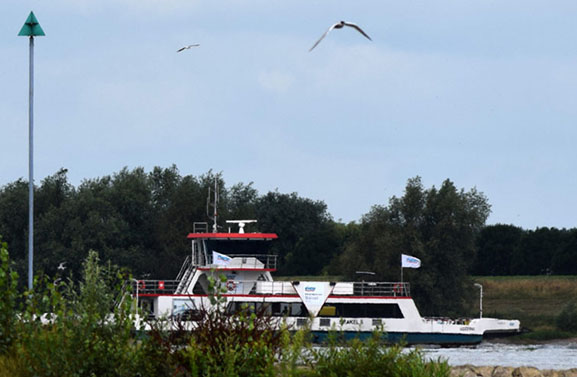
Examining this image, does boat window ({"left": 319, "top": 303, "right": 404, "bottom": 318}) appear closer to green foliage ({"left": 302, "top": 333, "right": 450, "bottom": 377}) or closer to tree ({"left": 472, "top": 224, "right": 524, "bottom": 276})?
green foliage ({"left": 302, "top": 333, "right": 450, "bottom": 377})

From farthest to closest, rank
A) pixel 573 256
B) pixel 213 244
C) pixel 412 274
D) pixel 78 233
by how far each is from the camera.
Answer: pixel 573 256
pixel 78 233
pixel 412 274
pixel 213 244

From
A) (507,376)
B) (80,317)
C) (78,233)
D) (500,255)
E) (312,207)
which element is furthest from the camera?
(312,207)

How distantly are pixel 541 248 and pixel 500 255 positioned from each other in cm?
358

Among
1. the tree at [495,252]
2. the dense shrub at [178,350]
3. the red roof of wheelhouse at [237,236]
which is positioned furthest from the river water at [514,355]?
the tree at [495,252]

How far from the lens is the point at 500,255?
9019 cm

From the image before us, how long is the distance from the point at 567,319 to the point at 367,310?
16.7 metres

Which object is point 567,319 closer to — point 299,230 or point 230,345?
point 299,230

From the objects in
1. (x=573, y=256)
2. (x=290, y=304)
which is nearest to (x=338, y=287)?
(x=290, y=304)

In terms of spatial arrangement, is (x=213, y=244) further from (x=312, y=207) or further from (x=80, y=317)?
(x=312, y=207)

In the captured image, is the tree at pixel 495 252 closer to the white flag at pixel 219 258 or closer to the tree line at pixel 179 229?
the tree line at pixel 179 229

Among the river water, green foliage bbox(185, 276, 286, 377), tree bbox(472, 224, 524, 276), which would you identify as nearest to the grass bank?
the river water

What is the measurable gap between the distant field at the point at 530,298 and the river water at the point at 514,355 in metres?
4.79

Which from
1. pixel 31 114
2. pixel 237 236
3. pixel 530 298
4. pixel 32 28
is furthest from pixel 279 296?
pixel 530 298

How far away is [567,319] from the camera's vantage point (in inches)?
2470
